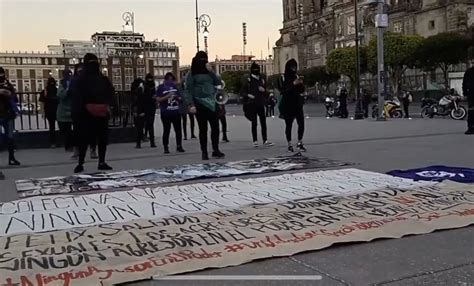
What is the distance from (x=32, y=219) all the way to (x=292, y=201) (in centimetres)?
261

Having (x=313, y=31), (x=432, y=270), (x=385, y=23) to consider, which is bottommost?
(x=432, y=270)

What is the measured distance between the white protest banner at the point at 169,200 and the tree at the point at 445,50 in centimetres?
4997

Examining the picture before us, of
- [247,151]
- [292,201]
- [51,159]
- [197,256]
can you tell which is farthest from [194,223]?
[51,159]

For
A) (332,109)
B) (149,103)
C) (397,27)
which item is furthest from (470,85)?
(397,27)

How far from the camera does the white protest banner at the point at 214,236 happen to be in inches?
146

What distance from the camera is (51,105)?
46.3ft

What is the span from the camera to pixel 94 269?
12.1 feet

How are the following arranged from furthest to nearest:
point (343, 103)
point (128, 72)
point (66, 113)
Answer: point (128, 72)
point (343, 103)
point (66, 113)

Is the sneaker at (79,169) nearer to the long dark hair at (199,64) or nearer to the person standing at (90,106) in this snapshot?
the person standing at (90,106)

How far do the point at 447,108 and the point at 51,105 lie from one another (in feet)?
57.3

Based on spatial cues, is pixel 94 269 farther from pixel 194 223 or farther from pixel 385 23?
pixel 385 23

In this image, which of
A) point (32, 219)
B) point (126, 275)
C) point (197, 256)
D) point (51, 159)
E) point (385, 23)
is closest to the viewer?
point (126, 275)

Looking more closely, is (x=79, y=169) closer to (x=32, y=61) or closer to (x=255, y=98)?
(x=255, y=98)

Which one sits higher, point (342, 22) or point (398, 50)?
point (342, 22)
